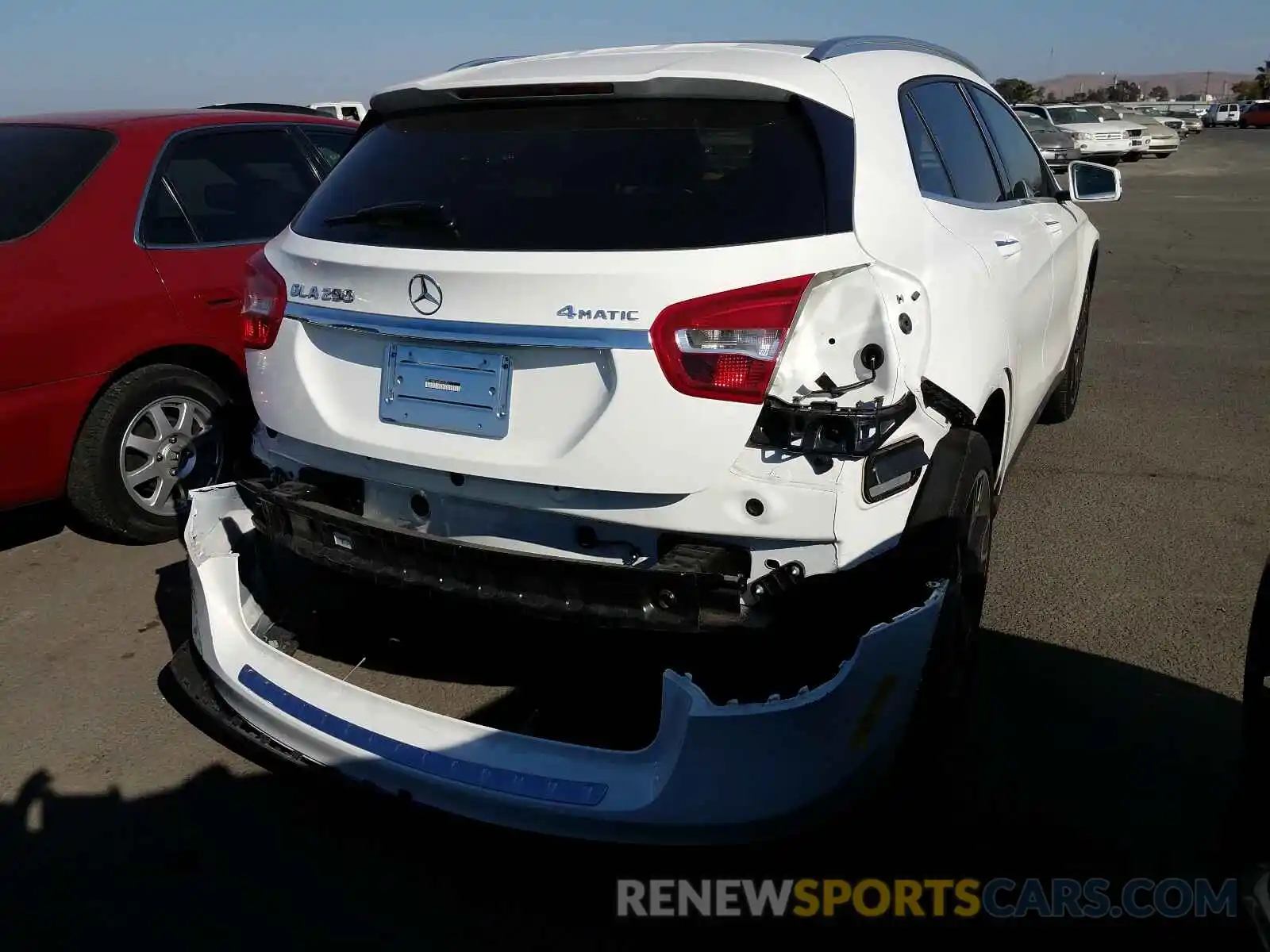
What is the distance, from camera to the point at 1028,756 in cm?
298

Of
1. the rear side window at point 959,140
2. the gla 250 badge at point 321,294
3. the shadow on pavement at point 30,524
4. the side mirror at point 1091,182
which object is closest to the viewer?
the gla 250 badge at point 321,294

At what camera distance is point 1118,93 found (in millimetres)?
Answer: 118688

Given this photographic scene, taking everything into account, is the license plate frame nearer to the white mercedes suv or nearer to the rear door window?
the white mercedes suv

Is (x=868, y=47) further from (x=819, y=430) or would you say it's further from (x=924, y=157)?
(x=819, y=430)

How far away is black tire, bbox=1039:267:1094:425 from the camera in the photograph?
18.5 feet

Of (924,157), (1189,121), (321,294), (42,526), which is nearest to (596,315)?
(321,294)

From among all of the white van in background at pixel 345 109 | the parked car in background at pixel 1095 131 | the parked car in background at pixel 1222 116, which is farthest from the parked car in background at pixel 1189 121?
the white van in background at pixel 345 109

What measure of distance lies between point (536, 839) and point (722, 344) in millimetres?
1101

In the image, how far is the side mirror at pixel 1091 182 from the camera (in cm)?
505

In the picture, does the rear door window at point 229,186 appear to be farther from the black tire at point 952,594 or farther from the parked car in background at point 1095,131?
the parked car in background at point 1095,131

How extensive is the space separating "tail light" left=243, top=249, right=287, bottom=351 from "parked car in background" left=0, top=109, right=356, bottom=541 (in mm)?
1519

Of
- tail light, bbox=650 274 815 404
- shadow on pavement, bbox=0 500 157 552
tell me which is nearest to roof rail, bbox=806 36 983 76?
tail light, bbox=650 274 815 404

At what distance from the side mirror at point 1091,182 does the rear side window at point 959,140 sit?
132 cm

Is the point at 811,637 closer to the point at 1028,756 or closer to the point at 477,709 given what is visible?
the point at 1028,756
